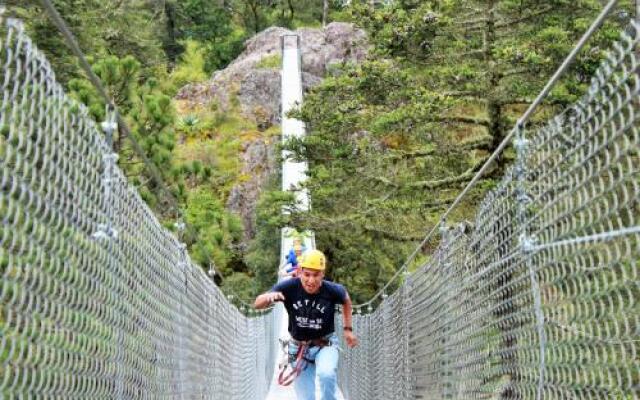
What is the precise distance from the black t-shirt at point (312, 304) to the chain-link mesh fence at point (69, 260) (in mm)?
1072

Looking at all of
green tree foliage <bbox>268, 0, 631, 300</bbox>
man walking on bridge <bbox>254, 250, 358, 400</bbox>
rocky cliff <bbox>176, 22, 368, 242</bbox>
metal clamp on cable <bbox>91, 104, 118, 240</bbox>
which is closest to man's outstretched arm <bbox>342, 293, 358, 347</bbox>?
man walking on bridge <bbox>254, 250, 358, 400</bbox>

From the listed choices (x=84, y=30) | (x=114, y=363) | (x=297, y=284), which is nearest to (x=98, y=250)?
(x=114, y=363)

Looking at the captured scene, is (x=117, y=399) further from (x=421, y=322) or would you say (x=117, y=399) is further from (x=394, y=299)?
(x=394, y=299)

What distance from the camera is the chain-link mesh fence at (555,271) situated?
1612mm

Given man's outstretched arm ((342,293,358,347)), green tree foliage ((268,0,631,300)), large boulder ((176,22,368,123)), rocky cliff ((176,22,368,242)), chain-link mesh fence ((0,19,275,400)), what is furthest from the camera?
large boulder ((176,22,368,123))

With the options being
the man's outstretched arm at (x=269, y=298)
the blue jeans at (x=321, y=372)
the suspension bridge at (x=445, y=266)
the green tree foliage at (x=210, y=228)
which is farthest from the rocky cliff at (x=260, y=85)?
the suspension bridge at (x=445, y=266)

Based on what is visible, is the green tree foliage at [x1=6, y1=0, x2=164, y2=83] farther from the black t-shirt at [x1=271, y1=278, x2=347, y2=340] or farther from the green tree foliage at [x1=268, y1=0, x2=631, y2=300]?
the green tree foliage at [x1=268, y1=0, x2=631, y2=300]

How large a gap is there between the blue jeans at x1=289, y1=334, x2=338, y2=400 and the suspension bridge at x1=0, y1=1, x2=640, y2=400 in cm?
58

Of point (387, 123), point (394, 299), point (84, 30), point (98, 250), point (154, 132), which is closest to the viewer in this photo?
point (98, 250)

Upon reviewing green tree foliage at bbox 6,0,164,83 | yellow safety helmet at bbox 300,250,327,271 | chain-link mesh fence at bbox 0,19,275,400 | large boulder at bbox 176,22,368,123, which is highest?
large boulder at bbox 176,22,368,123

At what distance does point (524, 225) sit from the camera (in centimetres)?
224

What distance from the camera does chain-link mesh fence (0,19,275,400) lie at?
1.43 meters

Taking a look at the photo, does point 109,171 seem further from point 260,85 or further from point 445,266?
point 260,85

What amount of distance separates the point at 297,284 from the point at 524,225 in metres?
2.03
